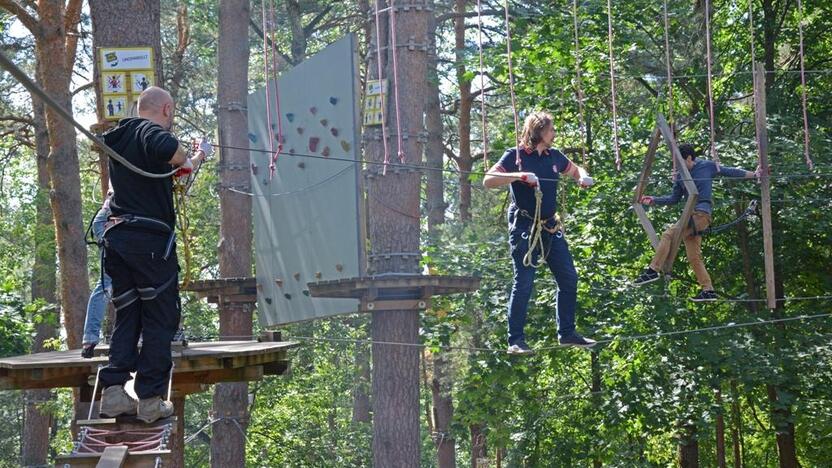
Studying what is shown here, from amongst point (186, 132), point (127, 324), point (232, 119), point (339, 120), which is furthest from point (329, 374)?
point (127, 324)

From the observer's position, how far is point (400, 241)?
12.8 m

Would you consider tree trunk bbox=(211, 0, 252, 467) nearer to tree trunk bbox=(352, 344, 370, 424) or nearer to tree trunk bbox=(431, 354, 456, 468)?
tree trunk bbox=(431, 354, 456, 468)

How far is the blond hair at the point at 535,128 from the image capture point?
7.91m

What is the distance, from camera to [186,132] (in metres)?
25.7

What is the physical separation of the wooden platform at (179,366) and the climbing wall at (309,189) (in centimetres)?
383

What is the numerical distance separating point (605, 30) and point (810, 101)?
2994mm

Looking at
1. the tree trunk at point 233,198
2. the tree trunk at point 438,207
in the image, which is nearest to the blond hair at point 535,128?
the tree trunk at point 233,198

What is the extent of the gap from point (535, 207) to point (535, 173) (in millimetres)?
235

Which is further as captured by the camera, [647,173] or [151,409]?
[647,173]

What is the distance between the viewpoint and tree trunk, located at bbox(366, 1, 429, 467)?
1276 centimetres

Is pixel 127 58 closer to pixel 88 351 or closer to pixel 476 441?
pixel 88 351

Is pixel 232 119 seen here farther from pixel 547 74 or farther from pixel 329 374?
pixel 329 374

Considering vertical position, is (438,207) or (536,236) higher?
(438,207)

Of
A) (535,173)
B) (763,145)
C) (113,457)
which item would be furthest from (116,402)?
(763,145)
